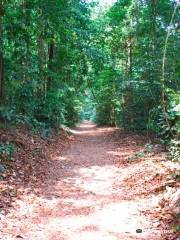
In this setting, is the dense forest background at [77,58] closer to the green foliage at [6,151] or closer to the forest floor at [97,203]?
the forest floor at [97,203]

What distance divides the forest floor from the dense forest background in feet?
4.25

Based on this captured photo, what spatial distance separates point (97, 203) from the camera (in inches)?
332

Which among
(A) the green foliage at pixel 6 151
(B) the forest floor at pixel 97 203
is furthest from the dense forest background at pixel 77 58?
(A) the green foliage at pixel 6 151

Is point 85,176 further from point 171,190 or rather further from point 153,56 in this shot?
point 153,56

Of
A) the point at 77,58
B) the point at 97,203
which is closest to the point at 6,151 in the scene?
the point at 97,203

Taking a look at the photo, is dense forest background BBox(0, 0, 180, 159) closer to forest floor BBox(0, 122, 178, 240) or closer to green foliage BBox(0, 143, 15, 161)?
forest floor BBox(0, 122, 178, 240)

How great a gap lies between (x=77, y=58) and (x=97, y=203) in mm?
13069

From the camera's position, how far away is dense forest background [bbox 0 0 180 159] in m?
13.3

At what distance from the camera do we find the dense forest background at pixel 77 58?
13305 millimetres

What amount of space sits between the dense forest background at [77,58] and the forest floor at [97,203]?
1.29 meters

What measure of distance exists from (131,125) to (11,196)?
13.4m

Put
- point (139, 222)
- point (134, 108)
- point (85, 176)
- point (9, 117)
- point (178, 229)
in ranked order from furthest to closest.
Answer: point (134, 108) < point (9, 117) < point (85, 176) < point (139, 222) < point (178, 229)

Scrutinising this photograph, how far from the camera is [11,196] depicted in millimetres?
8375

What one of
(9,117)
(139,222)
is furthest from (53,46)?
(139,222)
